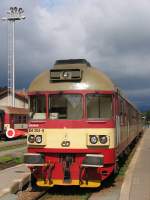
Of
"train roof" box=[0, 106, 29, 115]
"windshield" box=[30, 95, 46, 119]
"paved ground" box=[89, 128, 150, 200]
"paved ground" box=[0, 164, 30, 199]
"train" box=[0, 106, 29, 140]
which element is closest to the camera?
"paved ground" box=[89, 128, 150, 200]

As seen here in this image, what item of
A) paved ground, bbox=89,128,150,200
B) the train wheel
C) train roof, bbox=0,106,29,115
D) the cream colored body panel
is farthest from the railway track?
train roof, bbox=0,106,29,115

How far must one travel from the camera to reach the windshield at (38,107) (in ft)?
43.5

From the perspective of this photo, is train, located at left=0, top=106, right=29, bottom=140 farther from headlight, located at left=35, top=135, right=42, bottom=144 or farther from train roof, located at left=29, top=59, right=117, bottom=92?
headlight, located at left=35, top=135, right=42, bottom=144

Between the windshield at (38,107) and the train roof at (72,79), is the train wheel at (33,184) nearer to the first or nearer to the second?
the windshield at (38,107)

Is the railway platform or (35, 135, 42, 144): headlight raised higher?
(35, 135, 42, 144): headlight

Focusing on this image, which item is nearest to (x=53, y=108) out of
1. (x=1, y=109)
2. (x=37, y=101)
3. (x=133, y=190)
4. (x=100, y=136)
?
(x=37, y=101)

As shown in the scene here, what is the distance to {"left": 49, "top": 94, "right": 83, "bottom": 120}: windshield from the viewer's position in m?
13.0

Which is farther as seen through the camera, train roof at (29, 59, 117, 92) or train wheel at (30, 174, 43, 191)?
train wheel at (30, 174, 43, 191)

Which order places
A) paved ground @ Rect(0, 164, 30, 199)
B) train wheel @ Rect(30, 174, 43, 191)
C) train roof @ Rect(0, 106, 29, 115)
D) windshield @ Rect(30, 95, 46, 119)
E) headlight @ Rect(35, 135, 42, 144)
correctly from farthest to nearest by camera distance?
train roof @ Rect(0, 106, 29, 115)
train wheel @ Rect(30, 174, 43, 191)
windshield @ Rect(30, 95, 46, 119)
headlight @ Rect(35, 135, 42, 144)
paved ground @ Rect(0, 164, 30, 199)

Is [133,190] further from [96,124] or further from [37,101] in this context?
[37,101]

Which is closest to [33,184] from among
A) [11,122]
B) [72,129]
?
[72,129]

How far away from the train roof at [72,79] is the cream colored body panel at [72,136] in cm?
104

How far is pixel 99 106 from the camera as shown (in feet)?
43.0

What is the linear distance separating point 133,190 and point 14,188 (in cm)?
284
